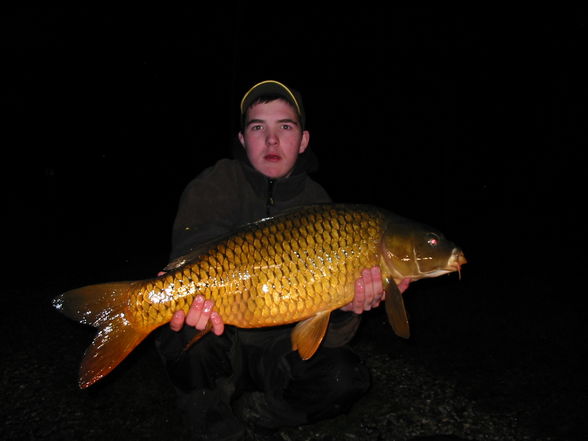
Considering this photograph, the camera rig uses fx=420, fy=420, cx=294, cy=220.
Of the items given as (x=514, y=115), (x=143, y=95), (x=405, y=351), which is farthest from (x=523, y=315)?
(x=143, y=95)

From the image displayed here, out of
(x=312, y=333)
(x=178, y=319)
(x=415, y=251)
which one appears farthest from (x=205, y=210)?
(x=415, y=251)

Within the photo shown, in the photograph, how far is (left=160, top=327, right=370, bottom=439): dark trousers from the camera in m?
1.52

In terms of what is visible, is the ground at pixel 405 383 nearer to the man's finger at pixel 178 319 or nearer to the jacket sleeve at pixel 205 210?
the man's finger at pixel 178 319

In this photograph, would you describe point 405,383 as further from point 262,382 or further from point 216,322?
point 216,322

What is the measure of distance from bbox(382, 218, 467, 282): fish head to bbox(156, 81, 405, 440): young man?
95 millimetres

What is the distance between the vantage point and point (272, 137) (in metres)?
1.82

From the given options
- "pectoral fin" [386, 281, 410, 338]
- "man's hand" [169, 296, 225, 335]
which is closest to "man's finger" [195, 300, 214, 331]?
"man's hand" [169, 296, 225, 335]

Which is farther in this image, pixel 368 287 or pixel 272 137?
pixel 272 137

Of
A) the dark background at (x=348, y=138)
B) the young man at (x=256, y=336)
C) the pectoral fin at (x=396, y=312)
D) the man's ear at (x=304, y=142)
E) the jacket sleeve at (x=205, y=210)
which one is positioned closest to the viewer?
the pectoral fin at (x=396, y=312)

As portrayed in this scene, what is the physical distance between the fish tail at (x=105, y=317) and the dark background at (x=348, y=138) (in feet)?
2.47

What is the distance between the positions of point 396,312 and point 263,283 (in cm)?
47

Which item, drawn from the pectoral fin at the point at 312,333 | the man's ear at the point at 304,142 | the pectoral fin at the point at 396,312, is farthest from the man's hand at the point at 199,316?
the man's ear at the point at 304,142

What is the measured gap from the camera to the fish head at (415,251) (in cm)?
144

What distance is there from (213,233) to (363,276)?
614mm
